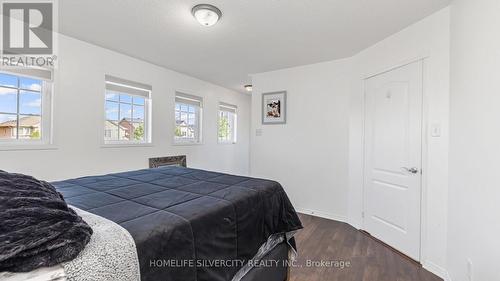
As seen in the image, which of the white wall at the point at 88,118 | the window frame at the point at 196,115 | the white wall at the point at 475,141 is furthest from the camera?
the window frame at the point at 196,115

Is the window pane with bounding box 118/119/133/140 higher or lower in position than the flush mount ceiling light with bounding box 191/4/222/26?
lower

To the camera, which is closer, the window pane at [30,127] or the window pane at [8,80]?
the window pane at [8,80]

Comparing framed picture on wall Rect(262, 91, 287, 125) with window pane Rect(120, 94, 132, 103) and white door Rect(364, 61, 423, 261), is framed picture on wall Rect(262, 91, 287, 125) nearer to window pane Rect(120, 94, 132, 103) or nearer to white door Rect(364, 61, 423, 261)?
white door Rect(364, 61, 423, 261)

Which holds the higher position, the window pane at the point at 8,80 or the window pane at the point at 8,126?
the window pane at the point at 8,80

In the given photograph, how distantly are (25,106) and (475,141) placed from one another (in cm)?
389

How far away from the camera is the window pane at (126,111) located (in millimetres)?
3209

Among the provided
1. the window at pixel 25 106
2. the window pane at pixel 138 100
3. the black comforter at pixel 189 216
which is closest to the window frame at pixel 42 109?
the window at pixel 25 106

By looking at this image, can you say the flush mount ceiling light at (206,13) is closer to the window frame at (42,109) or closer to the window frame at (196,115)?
the window frame at (42,109)

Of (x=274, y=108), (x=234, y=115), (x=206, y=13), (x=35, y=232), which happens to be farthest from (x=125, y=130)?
(x=35, y=232)

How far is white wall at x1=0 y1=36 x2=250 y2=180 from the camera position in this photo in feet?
8.03

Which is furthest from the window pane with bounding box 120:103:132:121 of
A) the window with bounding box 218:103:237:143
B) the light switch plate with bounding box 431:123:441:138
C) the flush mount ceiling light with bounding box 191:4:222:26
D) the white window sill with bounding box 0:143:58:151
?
the light switch plate with bounding box 431:123:441:138

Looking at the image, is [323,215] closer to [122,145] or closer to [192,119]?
[192,119]

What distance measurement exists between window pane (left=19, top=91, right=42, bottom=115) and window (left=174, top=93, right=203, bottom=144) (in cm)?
179

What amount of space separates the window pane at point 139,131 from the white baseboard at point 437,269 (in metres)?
3.68
